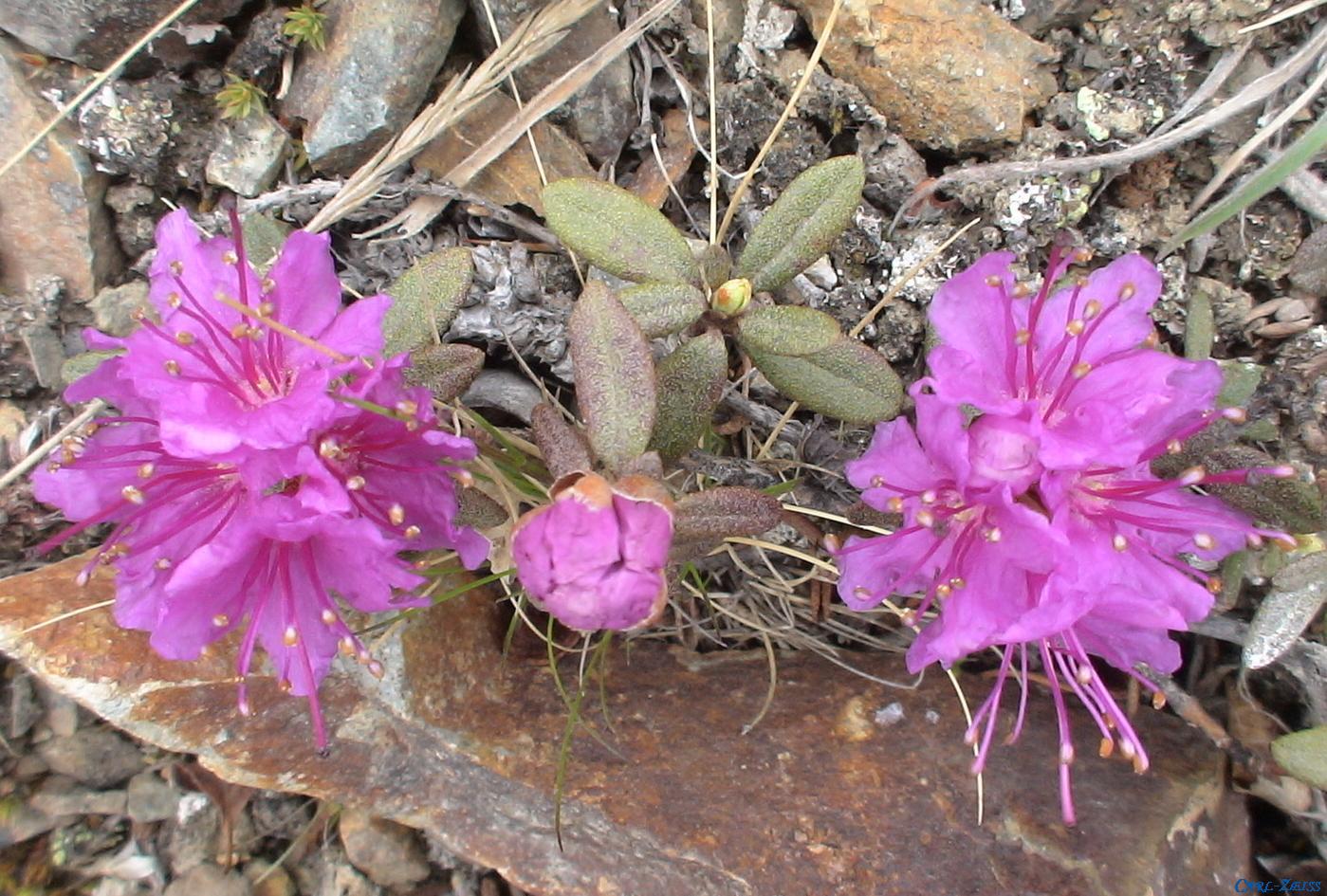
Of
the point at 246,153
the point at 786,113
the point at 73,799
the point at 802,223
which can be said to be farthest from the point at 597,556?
the point at 73,799

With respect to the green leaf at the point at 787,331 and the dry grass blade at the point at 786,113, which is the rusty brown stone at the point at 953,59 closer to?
the dry grass blade at the point at 786,113

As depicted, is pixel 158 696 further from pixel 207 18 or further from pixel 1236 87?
pixel 1236 87

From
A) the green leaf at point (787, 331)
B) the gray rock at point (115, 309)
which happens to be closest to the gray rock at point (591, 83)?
the green leaf at point (787, 331)

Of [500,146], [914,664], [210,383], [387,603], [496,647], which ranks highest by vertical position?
[500,146]

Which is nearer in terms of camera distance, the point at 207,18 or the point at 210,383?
the point at 210,383

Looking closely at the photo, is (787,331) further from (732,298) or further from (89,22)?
(89,22)

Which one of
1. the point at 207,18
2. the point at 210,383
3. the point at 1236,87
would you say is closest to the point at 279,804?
the point at 210,383

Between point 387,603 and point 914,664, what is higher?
point 387,603
